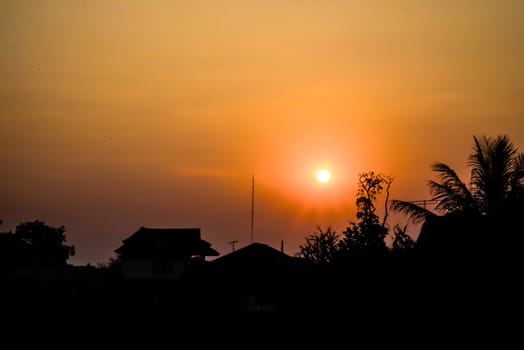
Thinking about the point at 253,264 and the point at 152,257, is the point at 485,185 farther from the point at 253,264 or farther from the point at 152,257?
the point at 152,257

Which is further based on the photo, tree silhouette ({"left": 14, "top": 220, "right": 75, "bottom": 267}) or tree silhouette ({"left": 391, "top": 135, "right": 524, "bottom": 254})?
tree silhouette ({"left": 14, "top": 220, "right": 75, "bottom": 267})

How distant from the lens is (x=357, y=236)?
106 feet

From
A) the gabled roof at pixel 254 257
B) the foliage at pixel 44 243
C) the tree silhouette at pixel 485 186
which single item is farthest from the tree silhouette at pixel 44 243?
the tree silhouette at pixel 485 186

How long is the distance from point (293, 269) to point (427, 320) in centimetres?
1980

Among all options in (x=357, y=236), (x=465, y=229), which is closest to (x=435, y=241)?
(x=465, y=229)

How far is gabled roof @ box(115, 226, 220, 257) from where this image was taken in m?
65.6

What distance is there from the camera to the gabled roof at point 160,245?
65.6 m

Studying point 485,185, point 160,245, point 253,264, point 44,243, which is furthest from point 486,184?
point 44,243

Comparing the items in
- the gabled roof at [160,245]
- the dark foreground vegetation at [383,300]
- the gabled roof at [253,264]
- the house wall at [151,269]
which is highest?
the gabled roof at [160,245]

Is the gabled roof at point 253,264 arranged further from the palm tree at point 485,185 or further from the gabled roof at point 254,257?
the palm tree at point 485,185

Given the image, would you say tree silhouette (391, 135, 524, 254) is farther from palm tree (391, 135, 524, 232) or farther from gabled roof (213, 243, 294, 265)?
gabled roof (213, 243, 294, 265)

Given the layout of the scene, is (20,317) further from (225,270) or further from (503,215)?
(503,215)

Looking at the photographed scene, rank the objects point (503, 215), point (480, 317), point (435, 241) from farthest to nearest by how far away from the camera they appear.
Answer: point (435, 241), point (503, 215), point (480, 317)

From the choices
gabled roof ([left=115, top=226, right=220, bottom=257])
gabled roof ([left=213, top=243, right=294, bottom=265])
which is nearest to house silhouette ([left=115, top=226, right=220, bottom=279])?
gabled roof ([left=115, top=226, right=220, bottom=257])
